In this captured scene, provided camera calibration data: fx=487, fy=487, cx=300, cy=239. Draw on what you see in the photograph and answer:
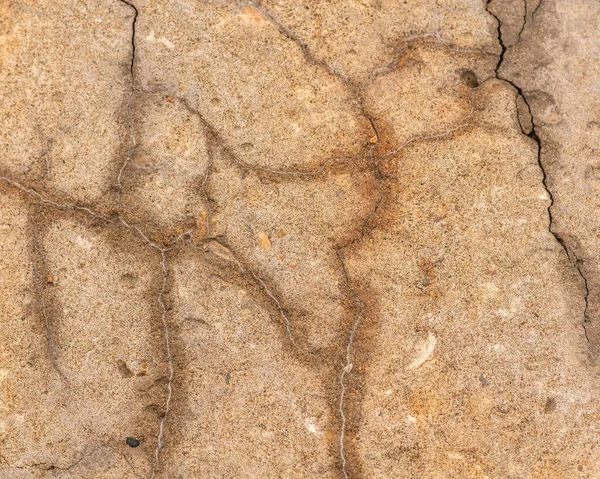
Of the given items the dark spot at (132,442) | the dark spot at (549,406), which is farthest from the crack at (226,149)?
the dark spot at (549,406)

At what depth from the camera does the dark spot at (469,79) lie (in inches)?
81.2

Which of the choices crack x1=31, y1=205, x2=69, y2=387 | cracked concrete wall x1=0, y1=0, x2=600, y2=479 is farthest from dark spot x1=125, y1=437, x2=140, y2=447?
crack x1=31, y1=205, x2=69, y2=387

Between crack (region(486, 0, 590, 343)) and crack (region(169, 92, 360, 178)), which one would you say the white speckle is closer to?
crack (region(486, 0, 590, 343))

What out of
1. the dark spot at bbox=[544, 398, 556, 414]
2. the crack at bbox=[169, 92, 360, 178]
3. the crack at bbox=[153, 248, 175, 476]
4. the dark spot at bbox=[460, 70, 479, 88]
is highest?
the dark spot at bbox=[460, 70, 479, 88]

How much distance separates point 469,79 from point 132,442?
6.72ft

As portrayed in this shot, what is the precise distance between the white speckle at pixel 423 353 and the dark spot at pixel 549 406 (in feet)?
1.69

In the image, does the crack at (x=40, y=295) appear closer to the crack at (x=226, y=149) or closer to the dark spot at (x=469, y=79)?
the crack at (x=226, y=149)

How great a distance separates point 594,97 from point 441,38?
2.26ft

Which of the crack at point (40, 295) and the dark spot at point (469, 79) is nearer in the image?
the crack at point (40, 295)

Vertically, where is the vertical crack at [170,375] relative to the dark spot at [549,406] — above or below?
below

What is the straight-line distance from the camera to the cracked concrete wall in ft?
6.43

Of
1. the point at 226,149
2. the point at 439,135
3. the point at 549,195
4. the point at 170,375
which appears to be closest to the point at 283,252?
the point at 226,149

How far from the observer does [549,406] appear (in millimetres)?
1995

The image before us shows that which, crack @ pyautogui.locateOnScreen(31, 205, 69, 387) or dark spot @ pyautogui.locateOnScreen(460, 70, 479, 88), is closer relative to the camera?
crack @ pyautogui.locateOnScreen(31, 205, 69, 387)
